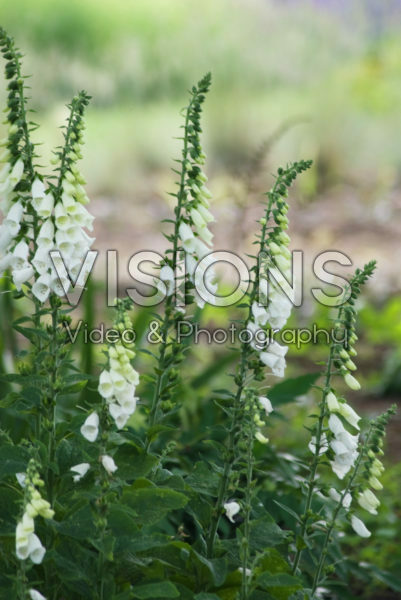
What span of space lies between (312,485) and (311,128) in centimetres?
740

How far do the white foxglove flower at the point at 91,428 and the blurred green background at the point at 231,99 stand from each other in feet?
19.3

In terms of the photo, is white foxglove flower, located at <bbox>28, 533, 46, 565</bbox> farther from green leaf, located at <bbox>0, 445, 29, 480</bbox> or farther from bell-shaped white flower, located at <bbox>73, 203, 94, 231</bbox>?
bell-shaped white flower, located at <bbox>73, 203, 94, 231</bbox>

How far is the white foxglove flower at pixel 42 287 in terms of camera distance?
1.88m

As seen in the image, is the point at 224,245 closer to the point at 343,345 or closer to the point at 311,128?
the point at 311,128

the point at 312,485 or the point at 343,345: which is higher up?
the point at 343,345

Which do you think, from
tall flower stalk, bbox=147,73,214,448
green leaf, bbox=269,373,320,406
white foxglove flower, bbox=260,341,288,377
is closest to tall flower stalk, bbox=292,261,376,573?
white foxglove flower, bbox=260,341,288,377

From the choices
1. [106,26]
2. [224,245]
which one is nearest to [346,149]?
[224,245]

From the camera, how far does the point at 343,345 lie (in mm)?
1998

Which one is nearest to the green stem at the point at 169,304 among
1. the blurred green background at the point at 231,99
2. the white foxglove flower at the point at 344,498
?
the white foxglove flower at the point at 344,498

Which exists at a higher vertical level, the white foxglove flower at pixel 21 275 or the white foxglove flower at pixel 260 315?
the white foxglove flower at pixel 21 275

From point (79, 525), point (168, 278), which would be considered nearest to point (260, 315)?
point (168, 278)

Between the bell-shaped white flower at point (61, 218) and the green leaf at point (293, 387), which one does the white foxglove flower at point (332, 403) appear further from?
the green leaf at point (293, 387)

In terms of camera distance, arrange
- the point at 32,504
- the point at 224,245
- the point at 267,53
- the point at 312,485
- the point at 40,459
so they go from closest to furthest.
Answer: the point at 32,504 < the point at 40,459 < the point at 312,485 < the point at 224,245 < the point at 267,53

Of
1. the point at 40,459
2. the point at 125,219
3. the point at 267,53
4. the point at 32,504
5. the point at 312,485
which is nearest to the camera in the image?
the point at 32,504
